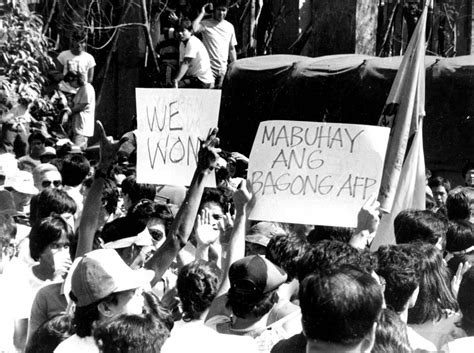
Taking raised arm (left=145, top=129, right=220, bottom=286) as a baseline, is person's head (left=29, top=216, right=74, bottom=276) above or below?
below

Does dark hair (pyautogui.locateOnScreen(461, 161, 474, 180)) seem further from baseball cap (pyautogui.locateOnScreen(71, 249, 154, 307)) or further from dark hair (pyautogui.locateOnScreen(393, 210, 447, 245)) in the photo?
baseball cap (pyautogui.locateOnScreen(71, 249, 154, 307))

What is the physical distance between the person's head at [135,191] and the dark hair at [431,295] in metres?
2.73

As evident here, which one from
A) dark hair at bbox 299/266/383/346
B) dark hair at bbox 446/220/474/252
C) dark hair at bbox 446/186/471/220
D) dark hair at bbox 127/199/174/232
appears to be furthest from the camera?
dark hair at bbox 446/186/471/220

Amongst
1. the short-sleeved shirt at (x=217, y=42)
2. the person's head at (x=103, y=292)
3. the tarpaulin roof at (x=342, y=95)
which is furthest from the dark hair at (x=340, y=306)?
the short-sleeved shirt at (x=217, y=42)

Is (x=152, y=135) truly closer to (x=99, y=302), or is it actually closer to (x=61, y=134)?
(x=99, y=302)

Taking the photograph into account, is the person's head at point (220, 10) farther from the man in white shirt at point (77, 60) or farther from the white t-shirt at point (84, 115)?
the man in white shirt at point (77, 60)

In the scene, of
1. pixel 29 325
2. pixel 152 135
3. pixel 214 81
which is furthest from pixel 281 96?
pixel 29 325

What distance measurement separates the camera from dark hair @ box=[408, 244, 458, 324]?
4754 mm

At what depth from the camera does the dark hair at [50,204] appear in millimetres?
6406

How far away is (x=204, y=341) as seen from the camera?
3.96m

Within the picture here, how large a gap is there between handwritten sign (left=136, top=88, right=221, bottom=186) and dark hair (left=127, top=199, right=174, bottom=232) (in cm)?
18

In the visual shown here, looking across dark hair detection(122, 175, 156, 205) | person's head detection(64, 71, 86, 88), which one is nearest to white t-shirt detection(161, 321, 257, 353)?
dark hair detection(122, 175, 156, 205)

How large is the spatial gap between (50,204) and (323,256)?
8.22 ft

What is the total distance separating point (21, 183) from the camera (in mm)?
7848
